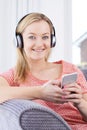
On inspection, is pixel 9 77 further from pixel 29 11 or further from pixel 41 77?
pixel 29 11

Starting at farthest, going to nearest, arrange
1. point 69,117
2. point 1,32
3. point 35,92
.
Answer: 1. point 1,32
2. point 69,117
3. point 35,92

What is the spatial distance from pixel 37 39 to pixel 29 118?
1.77 feet

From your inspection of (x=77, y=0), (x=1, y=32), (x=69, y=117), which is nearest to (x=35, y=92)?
(x=69, y=117)

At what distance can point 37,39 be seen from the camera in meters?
1.48

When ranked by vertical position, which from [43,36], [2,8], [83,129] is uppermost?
[2,8]

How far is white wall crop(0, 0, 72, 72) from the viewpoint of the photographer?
246cm

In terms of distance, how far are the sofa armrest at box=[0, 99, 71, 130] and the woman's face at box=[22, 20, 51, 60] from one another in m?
0.44

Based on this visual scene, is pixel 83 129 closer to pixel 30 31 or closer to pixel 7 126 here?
pixel 7 126

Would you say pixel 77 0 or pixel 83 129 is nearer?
pixel 83 129

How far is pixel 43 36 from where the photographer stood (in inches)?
58.7

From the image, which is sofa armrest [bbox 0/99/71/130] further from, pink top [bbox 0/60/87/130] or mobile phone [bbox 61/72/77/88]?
pink top [bbox 0/60/87/130]

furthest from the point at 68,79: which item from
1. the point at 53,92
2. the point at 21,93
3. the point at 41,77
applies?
the point at 41,77

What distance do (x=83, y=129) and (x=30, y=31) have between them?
505 millimetres

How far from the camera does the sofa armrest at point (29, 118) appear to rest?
1.02m
